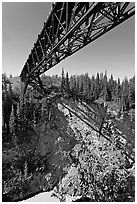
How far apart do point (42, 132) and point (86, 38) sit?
21.3 meters

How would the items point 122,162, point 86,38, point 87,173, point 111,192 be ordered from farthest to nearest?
point 122,162 < point 87,173 < point 111,192 < point 86,38

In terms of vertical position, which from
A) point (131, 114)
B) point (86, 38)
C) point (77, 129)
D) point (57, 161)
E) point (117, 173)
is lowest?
point (117, 173)

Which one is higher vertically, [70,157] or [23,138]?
[23,138]

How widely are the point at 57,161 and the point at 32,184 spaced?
516cm

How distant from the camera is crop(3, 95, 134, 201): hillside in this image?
20.3m

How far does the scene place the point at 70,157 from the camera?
2408 cm

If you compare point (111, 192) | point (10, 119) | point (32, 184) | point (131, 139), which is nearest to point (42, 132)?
point (10, 119)

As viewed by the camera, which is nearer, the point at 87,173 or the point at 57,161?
the point at 87,173

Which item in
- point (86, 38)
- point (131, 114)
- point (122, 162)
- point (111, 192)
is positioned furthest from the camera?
point (131, 114)

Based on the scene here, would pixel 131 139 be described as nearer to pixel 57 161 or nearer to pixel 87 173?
pixel 87 173

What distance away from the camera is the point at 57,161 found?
23828mm

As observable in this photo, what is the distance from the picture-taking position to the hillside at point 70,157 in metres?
20.3

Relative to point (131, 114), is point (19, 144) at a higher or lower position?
lower

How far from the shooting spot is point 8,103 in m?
26.4
